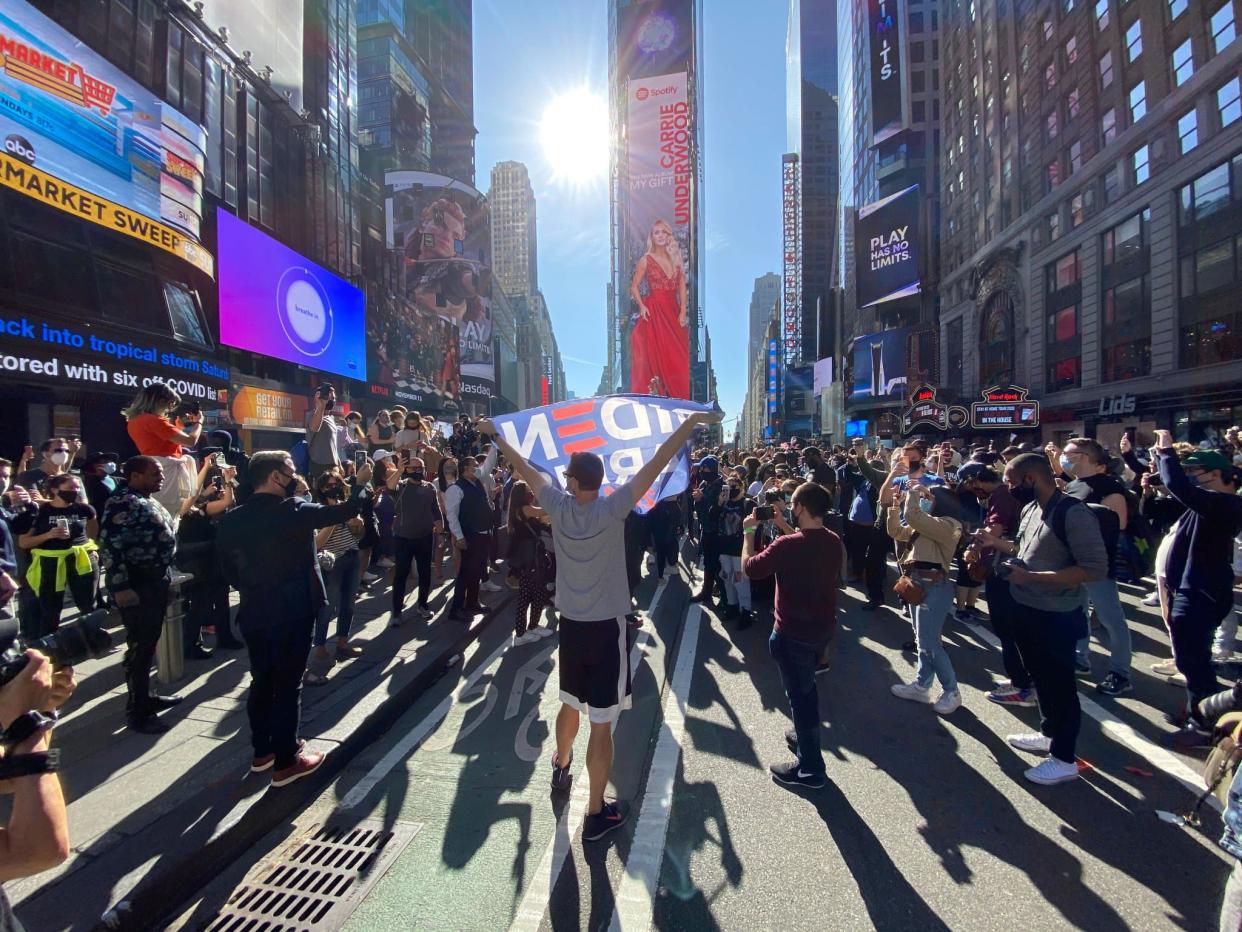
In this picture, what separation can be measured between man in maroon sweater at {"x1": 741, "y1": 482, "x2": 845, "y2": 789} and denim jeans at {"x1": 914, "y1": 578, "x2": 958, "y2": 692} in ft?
5.35

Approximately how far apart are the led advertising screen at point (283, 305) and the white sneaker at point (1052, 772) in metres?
23.1

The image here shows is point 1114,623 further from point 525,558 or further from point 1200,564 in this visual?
point 525,558

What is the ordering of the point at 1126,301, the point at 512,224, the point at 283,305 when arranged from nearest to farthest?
the point at 283,305 → the point at 1126,301 → the point at 512,224

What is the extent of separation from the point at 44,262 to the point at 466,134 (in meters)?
57.7

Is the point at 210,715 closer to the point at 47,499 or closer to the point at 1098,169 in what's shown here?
the point at 47,499

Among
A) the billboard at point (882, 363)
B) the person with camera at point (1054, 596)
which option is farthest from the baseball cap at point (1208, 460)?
the billboard at point (882, 363)

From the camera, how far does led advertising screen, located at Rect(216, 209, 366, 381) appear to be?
19.8 m

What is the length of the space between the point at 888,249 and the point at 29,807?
63668 mm

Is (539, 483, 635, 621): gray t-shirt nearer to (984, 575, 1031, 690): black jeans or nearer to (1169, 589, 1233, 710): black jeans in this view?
(984, 575, 1031, 690): black jeans

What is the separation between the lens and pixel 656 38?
5238 centimetres

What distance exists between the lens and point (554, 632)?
22.8ft

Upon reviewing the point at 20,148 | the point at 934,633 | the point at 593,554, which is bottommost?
the point at 934,633

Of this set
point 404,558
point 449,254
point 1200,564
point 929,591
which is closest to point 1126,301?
point 1200,564

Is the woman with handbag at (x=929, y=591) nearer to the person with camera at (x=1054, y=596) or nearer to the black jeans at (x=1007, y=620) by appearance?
the black jeans at (x=1007, y=620)
